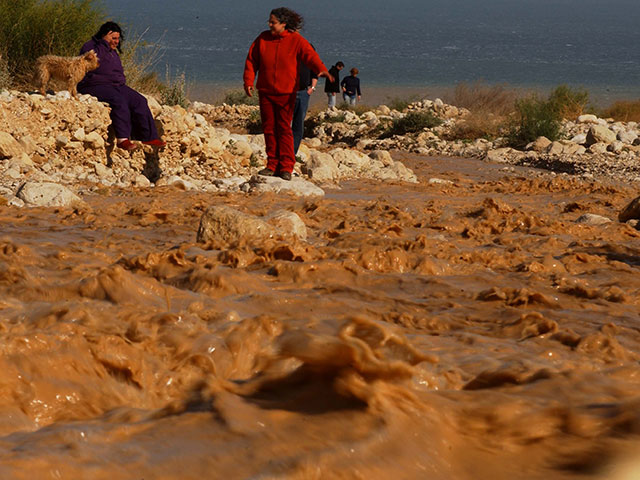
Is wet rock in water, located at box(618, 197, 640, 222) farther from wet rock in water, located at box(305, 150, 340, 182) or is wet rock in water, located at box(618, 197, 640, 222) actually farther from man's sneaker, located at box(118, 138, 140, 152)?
man's sneaker, located at box(118, 138, 140, 152)

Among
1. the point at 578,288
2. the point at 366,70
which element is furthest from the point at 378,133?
the point at 366,70

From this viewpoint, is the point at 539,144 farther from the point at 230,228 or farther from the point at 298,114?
the point at 230,228

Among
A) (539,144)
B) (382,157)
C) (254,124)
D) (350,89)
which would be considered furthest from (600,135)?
(350,89)

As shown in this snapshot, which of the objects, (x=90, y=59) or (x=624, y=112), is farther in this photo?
(x=624, y=112)

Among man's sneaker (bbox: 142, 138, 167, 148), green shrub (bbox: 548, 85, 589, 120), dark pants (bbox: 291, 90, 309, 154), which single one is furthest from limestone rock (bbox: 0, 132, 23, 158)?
green shrub (bbox: 548, 85, 589, 120)

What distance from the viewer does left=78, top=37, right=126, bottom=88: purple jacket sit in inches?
339

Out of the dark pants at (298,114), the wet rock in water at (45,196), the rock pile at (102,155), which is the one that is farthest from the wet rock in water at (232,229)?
the dark pants at (298,114)

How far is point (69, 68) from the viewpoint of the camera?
28.2ft

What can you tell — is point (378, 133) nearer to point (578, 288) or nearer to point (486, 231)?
point (486, 231)

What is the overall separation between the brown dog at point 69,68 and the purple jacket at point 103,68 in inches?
2.9

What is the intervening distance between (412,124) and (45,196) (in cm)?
980

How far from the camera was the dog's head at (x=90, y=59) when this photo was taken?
8.54 meters

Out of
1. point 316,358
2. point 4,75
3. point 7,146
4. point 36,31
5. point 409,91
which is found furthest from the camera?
point 409,91

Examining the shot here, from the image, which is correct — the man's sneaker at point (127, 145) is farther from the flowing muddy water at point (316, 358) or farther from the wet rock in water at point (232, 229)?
the wet rock in water at point (232, 229)
